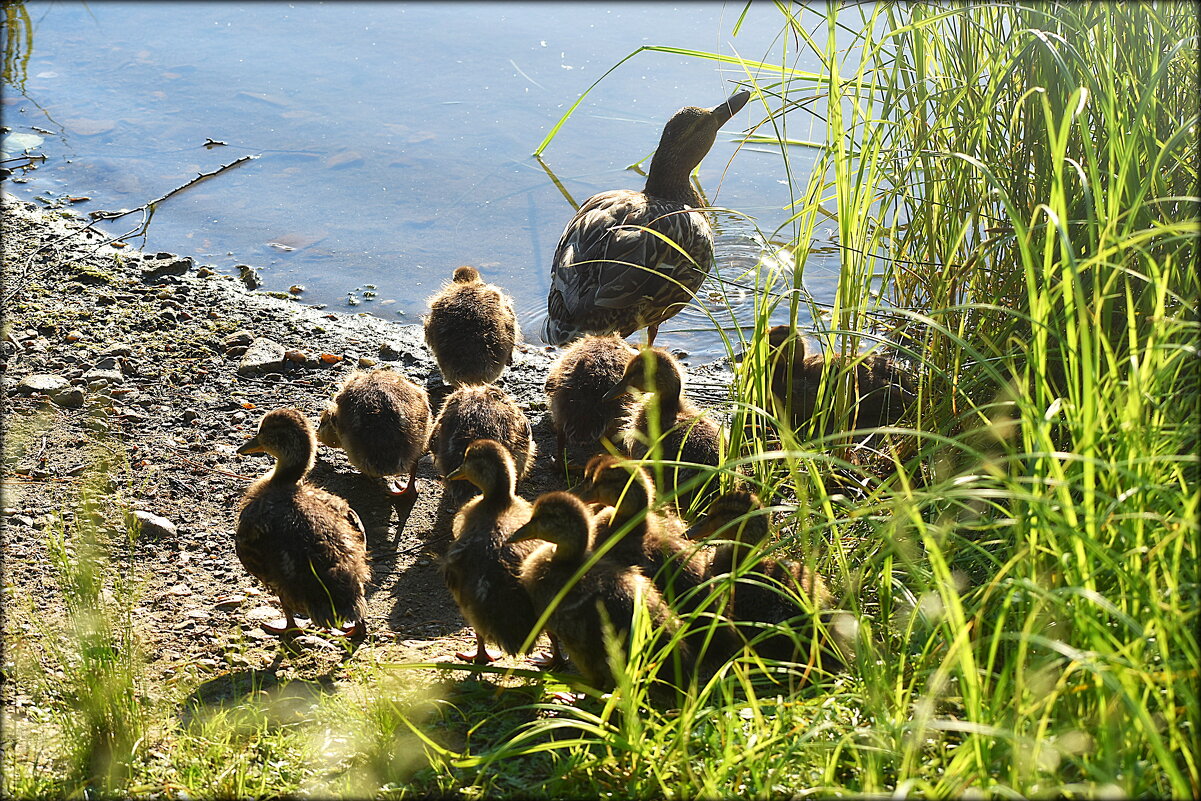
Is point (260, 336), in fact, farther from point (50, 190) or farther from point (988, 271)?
point (988, 271)

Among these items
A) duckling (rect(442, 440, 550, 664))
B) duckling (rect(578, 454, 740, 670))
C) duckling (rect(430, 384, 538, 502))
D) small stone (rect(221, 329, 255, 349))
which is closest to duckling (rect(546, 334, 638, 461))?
duckling (rect(430, 384, 538, 502))

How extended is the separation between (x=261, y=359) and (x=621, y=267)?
1.96 m

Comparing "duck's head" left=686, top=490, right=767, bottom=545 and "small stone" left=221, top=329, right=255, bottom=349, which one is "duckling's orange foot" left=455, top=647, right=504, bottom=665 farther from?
"small stone" left=221, top=329, right=255, bottom=349

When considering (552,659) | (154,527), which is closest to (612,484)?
(552,659)

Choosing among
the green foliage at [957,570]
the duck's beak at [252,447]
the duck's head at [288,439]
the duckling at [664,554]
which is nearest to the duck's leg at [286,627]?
the green foliage at [957,570]

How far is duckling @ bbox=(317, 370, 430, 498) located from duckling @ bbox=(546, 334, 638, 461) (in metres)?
0.63

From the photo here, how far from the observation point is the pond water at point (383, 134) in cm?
683

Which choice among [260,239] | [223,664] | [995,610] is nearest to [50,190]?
[260,239]

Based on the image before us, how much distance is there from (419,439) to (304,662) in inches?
50.6

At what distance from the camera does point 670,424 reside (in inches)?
171

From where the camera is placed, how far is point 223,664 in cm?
357

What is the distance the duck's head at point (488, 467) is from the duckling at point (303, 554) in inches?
20.2

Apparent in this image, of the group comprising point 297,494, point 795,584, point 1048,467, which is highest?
point 1048,467

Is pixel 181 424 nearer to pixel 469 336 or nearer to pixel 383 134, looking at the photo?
pixel 469 336
